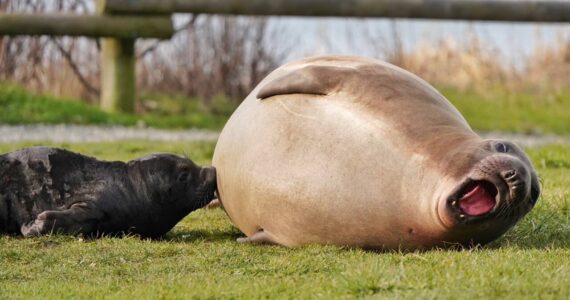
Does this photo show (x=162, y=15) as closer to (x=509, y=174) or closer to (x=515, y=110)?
(x=515, y=110)

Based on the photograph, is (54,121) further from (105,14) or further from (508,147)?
(508,147)

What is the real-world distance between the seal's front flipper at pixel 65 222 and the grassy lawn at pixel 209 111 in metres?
7.56

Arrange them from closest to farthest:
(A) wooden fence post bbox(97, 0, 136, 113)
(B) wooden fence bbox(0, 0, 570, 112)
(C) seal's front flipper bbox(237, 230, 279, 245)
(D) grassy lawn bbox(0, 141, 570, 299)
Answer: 1. (D) grassy lawn bbox(0, 141, 570, 299)
2. (C) seal's front flipper bbox(237, 230, 279, 245)
3. (B) wooden fence bbox(0, 0, 570, 112)
4. (A) wooden fence post bbox(97, 0, 136, 113)

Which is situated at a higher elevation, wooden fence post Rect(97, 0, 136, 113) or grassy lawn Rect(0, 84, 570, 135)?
wooden fence post Rect(97, 0, 136, 113)

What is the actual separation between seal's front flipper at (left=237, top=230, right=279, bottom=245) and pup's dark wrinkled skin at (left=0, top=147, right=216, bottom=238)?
64 cm

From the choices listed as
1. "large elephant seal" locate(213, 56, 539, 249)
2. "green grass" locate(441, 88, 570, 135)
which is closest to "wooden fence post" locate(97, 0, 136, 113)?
"green grass" locate(441, 88, 570, 135)

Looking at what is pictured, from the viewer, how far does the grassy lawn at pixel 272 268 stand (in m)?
4.45

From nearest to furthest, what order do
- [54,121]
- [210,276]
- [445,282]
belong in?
[445,282]
[210,276]
[54,121]

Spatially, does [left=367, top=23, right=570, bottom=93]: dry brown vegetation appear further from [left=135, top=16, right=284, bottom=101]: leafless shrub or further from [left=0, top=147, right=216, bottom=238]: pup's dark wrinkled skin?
[left=0, top=147, right=216, bottom=238]: pup's dark wrinkled skin

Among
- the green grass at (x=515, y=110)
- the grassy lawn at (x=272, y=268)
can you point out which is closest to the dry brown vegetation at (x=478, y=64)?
the green grass at (x=515, y=110)

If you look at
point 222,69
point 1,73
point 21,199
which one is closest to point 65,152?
point 21,199

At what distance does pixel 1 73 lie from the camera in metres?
15.9

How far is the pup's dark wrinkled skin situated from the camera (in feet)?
21.1

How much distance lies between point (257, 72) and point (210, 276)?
488 inches
